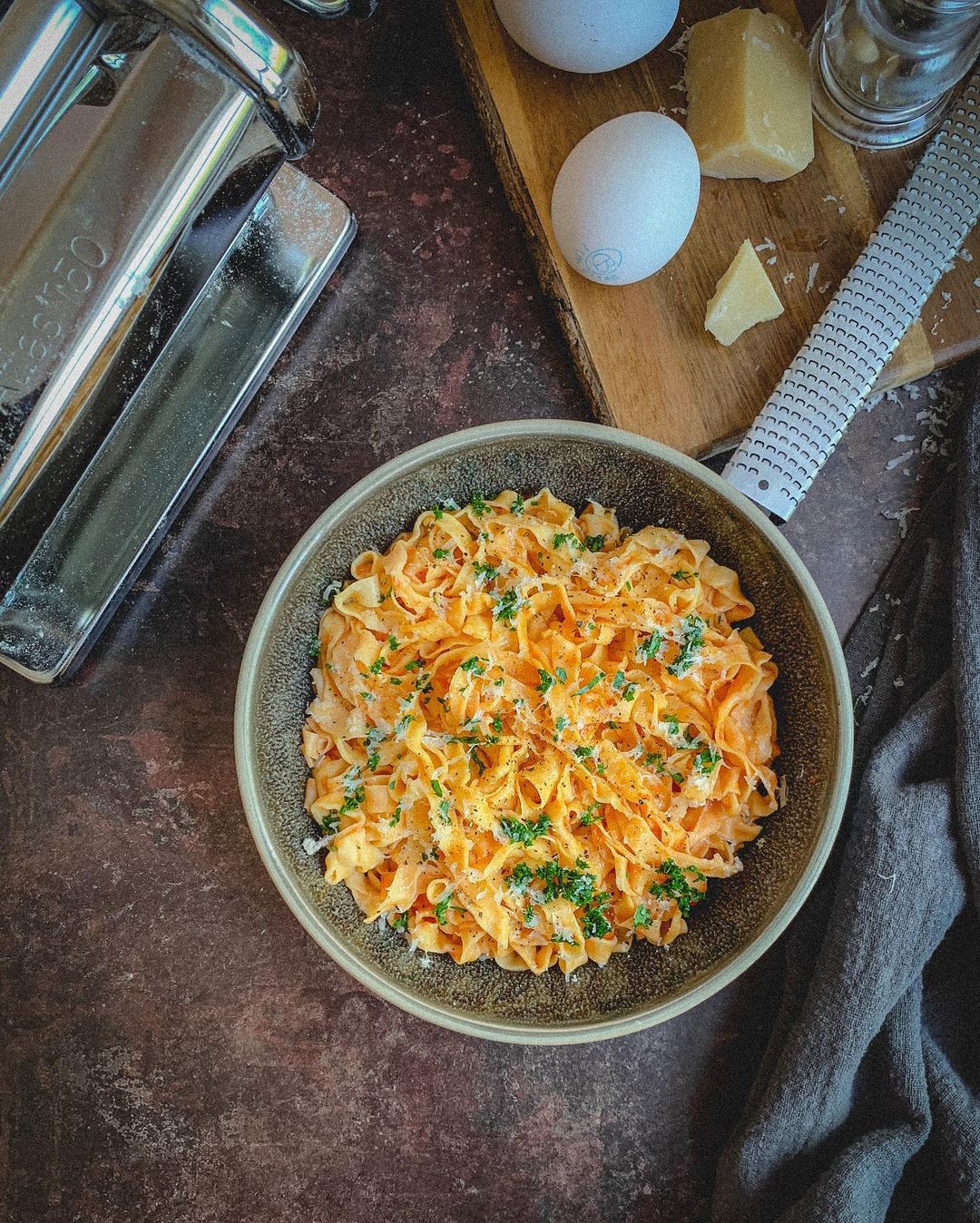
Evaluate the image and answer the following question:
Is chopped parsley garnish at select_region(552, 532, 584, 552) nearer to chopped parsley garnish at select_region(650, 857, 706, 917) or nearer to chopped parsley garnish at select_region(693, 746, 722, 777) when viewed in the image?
chopped parsley garnish at select_region(693, 746, 722, 777)

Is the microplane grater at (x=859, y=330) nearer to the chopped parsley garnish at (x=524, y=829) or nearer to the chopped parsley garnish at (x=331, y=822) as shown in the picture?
the chopped parsley garnish at (x=524, y=829)

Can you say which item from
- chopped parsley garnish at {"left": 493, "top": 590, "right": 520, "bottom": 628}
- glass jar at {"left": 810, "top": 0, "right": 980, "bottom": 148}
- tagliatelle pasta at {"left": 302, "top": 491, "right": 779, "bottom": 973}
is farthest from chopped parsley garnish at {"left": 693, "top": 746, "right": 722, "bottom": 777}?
glass jar at {"left": 810, "top": 0, "right": 980, "bottom": 148}

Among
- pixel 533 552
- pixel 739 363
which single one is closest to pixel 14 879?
pixel 533 552

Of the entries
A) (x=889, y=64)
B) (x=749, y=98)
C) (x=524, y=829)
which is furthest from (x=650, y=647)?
(x=889, y=64)

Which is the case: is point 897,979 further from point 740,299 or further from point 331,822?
point 740,299

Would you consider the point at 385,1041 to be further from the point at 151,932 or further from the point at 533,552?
the point at 533,552
